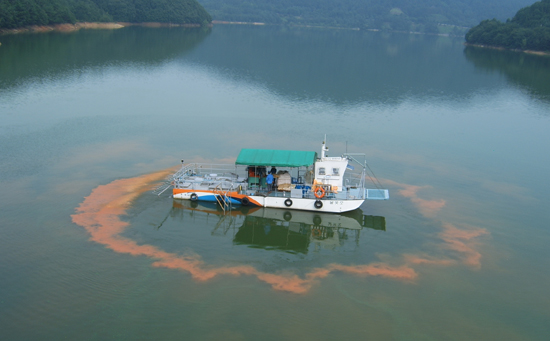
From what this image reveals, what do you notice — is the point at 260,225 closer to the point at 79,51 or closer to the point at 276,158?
the point at 276,158

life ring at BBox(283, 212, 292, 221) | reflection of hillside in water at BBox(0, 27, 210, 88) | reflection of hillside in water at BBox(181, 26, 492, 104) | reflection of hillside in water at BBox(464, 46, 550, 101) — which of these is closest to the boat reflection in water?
life ring at BBox(283, 212, 292, 221)

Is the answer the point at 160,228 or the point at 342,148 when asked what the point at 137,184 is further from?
the point at 342,148

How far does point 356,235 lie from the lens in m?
30.3

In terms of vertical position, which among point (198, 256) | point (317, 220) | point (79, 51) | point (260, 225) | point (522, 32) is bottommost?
point (198, 256)

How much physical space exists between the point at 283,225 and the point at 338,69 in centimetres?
6826

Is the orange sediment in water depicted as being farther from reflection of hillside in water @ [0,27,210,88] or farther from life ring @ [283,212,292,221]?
reflection of hillside in water @ [0,27,210,88]

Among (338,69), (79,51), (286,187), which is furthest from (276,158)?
(79,51)

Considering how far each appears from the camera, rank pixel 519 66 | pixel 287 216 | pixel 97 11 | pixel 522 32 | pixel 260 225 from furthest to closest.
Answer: pixel 97 11 < pixel 522 32 < pixel 519 66 < pixel 287 216 < pixel 260 225

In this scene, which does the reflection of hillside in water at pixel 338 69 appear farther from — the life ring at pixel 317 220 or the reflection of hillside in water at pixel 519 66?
the life ring at pixel 317 220

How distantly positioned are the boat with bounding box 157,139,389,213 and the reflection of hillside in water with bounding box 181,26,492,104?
34124 mm

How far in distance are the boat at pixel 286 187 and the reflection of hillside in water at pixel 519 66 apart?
56.9 meters

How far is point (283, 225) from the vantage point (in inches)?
1238

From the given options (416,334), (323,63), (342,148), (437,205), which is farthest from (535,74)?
(416,334)

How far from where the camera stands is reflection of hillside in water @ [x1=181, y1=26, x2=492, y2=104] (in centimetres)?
7338
